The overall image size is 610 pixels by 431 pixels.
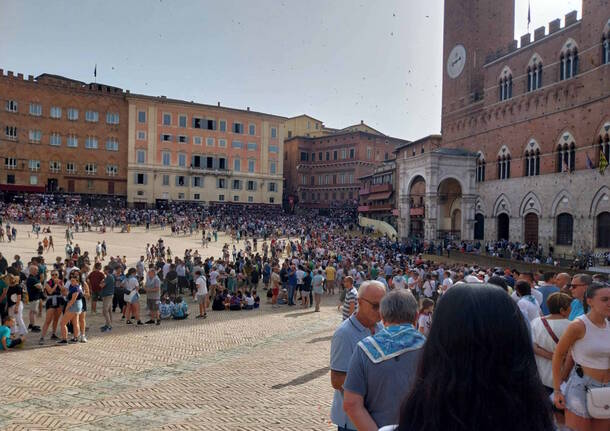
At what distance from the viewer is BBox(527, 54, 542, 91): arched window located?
109ft

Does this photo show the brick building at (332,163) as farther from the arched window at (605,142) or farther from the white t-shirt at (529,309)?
the white t-shirt at (529,309)

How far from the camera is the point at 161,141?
61.3 meters

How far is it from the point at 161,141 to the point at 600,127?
166 ft

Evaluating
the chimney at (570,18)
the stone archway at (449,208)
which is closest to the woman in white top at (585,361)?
the chimney at (570,18)

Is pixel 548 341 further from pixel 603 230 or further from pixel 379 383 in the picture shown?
pixel 603 230

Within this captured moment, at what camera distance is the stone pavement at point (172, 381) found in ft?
22.2

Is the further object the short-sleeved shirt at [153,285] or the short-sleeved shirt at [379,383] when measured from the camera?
the short-sleeved shirt at [153,285]

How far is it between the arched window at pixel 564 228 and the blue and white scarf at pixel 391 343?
31.7 metres

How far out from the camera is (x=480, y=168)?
39.3 meters

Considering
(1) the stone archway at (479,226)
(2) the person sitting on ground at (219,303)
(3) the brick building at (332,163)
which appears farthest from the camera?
(3) the brick building at (332,163)

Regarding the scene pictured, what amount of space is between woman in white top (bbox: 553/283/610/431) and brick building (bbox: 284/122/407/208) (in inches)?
2530

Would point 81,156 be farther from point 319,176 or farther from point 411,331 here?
point 411,331

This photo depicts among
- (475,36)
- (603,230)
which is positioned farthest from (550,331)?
(475,36)

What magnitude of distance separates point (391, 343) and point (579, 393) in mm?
2404
